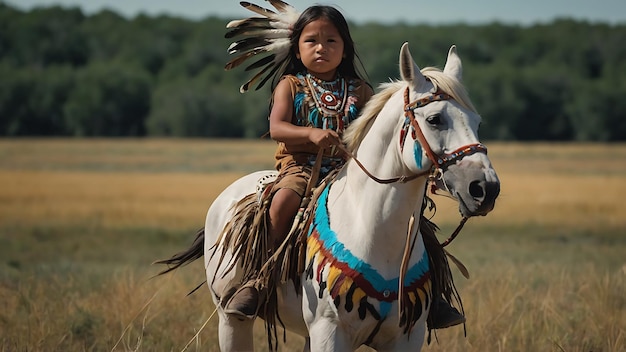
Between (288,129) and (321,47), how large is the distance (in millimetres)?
535

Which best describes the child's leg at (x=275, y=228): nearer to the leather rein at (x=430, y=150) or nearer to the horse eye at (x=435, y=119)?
the leather rein at (x=430, y=150)

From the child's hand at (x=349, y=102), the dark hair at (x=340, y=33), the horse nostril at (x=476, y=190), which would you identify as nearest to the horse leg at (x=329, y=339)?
the horse nostril at (x=476, y=190)

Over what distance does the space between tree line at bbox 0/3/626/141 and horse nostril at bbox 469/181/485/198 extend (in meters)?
63.5

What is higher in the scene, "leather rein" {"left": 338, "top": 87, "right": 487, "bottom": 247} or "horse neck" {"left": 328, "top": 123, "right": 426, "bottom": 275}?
"leather rein" {"left": 338, "top": 87, "right": 487, "bottom": 247}

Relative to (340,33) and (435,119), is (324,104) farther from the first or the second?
(435,119)

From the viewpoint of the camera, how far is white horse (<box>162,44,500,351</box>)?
15.8ft

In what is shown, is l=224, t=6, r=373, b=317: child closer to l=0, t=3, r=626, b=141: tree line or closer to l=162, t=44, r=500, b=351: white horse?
l=162, t=44, r=500, b=351: white horse

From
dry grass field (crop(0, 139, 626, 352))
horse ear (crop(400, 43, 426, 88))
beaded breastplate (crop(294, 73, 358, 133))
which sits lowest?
dry grass field (crop(0, 139, 626, 352))

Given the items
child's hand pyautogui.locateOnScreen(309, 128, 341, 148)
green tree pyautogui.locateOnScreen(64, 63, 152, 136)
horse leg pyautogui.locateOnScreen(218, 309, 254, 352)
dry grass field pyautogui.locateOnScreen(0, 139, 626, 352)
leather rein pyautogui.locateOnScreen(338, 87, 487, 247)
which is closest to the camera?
leather rein pyautogui.locateOnScreen(338, 87, 487, 247)

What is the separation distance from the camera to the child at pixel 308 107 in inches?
221

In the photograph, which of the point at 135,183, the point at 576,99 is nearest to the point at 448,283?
the point at 135,183

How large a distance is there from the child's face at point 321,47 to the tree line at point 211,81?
2452 inches

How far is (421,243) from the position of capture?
537 centimetres

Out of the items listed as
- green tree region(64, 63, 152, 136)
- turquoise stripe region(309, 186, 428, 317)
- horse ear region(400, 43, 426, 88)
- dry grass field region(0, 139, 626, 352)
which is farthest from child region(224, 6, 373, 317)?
green tree region(64, 63, 152, 136)
